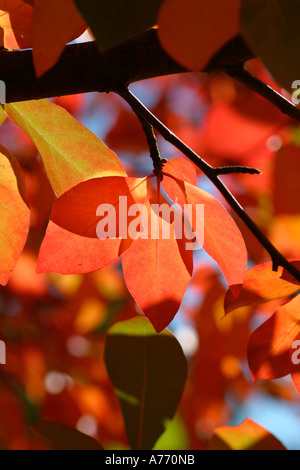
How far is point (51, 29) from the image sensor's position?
405 mm

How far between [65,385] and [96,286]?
1.40 ft

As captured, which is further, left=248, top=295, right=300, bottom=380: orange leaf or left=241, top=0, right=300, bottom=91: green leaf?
left=248, top=295, right=300, bottom=380: orange leaf

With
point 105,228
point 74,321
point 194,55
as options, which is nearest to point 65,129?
point 105,228

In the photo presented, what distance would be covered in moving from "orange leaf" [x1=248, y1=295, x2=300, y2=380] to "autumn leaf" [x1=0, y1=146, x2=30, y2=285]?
12.4 inches

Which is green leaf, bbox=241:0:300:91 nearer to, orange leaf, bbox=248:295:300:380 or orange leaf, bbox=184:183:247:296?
orange leaf, bbox=184:183:247:296

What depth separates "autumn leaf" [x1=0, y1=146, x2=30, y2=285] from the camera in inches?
22.2

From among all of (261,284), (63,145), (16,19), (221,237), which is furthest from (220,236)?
(16,19)

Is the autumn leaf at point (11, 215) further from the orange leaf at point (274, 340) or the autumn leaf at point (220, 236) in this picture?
the orange leaf at point (274, 340)

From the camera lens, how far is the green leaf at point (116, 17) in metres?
0.35

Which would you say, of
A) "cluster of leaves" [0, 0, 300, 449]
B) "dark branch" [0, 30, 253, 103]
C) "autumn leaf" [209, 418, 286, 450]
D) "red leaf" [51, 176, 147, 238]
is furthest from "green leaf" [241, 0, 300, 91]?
"autumn leaf" [209, 418, 286, 450]

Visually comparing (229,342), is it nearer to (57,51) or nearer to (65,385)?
(65,385)

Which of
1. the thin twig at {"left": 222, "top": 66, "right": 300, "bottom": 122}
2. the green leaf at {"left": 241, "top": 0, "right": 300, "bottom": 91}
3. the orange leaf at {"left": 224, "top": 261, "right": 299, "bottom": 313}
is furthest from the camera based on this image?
the orange leaf at {"left": 224, "top": 261, "right": 299, "bottom": 313}

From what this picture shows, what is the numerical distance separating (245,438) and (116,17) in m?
0.60

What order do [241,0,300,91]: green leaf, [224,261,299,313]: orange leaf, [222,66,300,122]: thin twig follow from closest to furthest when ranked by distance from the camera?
[241,0,300,91]: green leaf, [222,66,300,122]: thin twig, [224,261,299,313]: orange leaf
